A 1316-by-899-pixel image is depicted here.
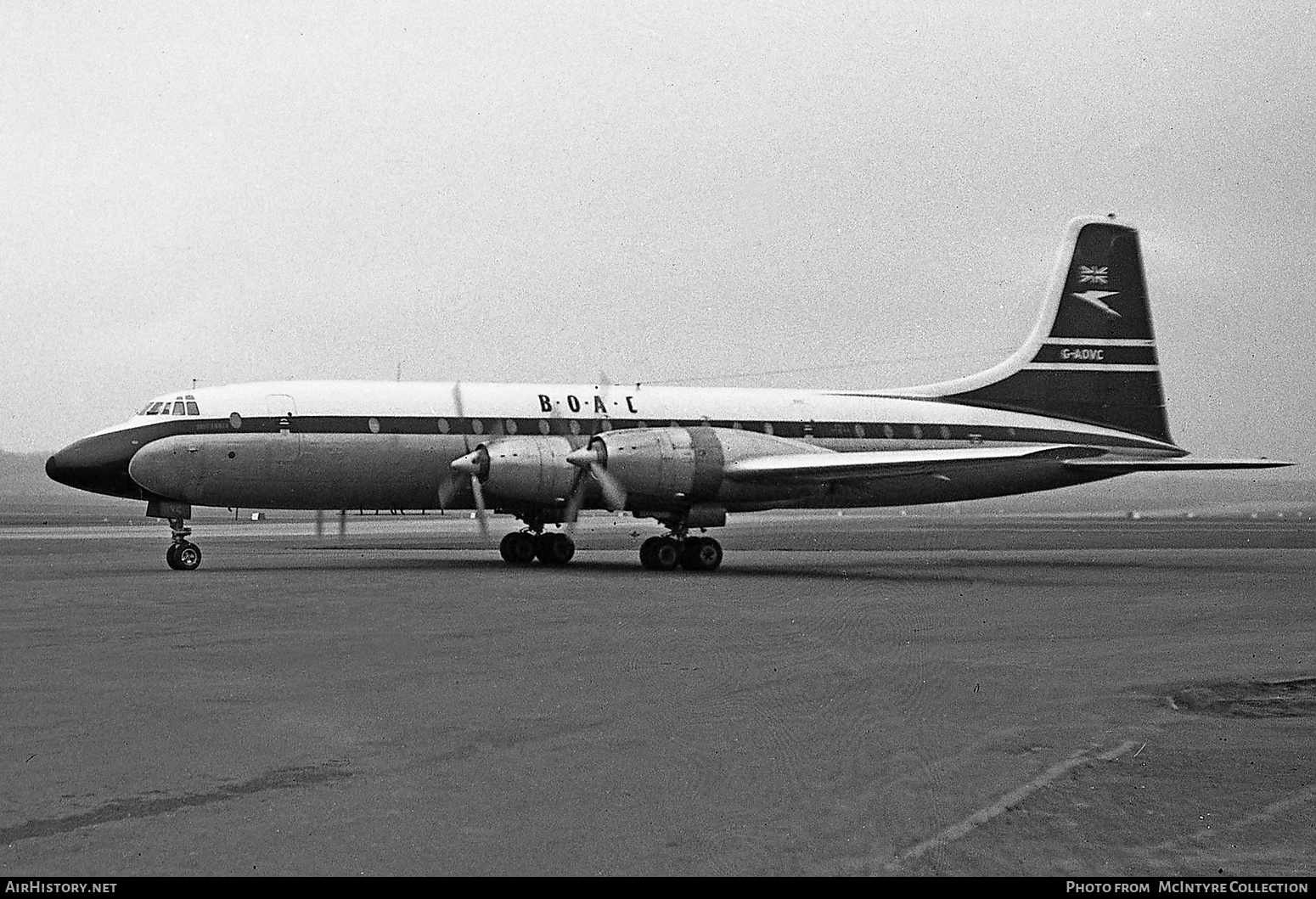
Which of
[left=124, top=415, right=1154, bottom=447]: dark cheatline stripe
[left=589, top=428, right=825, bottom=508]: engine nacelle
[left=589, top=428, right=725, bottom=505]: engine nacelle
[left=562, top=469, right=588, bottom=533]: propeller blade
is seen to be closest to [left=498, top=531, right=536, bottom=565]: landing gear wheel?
[left=562, top=469, right=588, bottom=533]: propeller blade

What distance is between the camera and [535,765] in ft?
26.0

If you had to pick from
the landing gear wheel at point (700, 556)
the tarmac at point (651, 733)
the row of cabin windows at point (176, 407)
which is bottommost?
Result: the landing gear wheel at point (700, 556)

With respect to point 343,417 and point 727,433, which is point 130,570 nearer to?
point 343,417

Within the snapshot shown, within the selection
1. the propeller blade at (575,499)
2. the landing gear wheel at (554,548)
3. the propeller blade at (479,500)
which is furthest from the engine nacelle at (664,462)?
the landing gear wheel at (554,548)

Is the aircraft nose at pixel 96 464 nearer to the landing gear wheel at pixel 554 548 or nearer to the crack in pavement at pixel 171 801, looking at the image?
the landing gear wheel at pixel 554 548

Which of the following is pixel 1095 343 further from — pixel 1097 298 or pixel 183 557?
Answer: pixel 183 557

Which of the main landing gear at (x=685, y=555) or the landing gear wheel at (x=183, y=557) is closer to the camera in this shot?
the landing gear wheel at (x=183, y=557)

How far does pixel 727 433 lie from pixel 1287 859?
2243 centimetres

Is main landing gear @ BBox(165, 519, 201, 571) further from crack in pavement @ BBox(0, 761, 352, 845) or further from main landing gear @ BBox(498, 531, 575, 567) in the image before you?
crack in pavement @ BBox(0, 761, 352, 845)

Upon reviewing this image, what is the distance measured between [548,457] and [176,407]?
318 inches

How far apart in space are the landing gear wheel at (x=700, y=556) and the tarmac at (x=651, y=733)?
6846mm

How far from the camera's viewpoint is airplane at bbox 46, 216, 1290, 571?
26766 mm

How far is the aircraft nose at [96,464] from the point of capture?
26.1m
